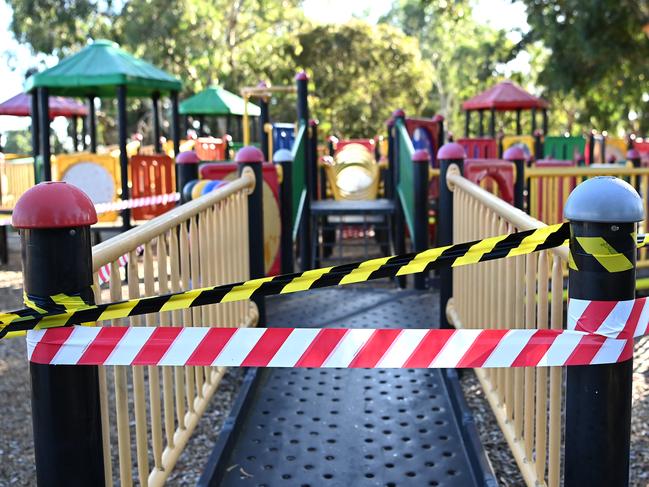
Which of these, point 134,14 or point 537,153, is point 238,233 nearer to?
point 537,153

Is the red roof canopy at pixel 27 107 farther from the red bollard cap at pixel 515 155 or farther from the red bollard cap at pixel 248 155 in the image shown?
the red bollard cap at pixel 248 155

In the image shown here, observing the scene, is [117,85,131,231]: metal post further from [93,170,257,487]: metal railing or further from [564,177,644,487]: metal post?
[564,177,644,487]: metal post

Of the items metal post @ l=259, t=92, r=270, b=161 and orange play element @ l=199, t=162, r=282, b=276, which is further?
metal post @ l=259, t=92, r=270, b=161

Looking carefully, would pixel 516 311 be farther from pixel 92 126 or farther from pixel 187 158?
pixel 92 126

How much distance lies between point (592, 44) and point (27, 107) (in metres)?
14.8

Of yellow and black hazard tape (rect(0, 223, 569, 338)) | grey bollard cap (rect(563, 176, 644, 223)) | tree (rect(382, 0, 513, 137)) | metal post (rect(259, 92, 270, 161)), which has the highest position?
tree (rect(382, 0, 513, 137))

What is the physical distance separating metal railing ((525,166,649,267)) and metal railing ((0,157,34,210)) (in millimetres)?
8821

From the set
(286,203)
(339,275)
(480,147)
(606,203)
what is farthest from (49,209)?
(480,147)

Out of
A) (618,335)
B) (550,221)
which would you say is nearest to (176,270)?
(618,335)

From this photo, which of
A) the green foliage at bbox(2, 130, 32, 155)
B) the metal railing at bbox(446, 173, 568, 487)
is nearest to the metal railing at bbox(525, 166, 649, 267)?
the metal railing at bbox(446, 173, 568, 487)

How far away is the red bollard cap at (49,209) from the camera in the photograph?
5.68ft

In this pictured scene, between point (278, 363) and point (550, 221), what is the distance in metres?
5.82

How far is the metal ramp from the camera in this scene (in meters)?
3.22

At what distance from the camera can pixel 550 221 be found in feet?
23.8
